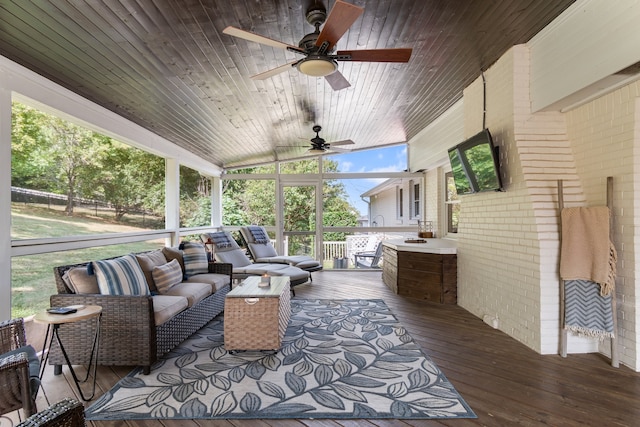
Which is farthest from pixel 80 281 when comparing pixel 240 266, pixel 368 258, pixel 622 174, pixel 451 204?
pixel 368 258

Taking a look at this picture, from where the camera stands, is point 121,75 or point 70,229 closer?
point 121,75

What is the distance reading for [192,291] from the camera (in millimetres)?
3523

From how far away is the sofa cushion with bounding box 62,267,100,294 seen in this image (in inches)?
107

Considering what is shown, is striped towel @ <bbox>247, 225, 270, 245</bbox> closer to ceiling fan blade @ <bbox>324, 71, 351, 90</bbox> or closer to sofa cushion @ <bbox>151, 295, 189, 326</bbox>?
sofa cushion @ <bbox>151, 295, 189, 326</bbox>

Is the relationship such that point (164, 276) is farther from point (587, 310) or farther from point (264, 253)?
point (587, 310)

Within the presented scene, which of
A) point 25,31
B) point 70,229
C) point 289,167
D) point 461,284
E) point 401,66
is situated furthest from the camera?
point 289,167

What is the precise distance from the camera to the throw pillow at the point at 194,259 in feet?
14.2

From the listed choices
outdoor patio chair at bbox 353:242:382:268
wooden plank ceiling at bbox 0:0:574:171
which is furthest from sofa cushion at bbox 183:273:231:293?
outdoor patio chair at bbox 353:242:382:268

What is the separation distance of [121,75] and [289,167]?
503cm

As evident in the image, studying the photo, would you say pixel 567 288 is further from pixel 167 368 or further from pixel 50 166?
pixel 50 166

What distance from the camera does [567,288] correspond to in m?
2.96

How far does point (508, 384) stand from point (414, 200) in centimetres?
537

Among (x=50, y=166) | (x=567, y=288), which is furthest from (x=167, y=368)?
(x=567, y=288)

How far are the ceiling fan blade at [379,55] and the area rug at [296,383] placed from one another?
2.48 m
